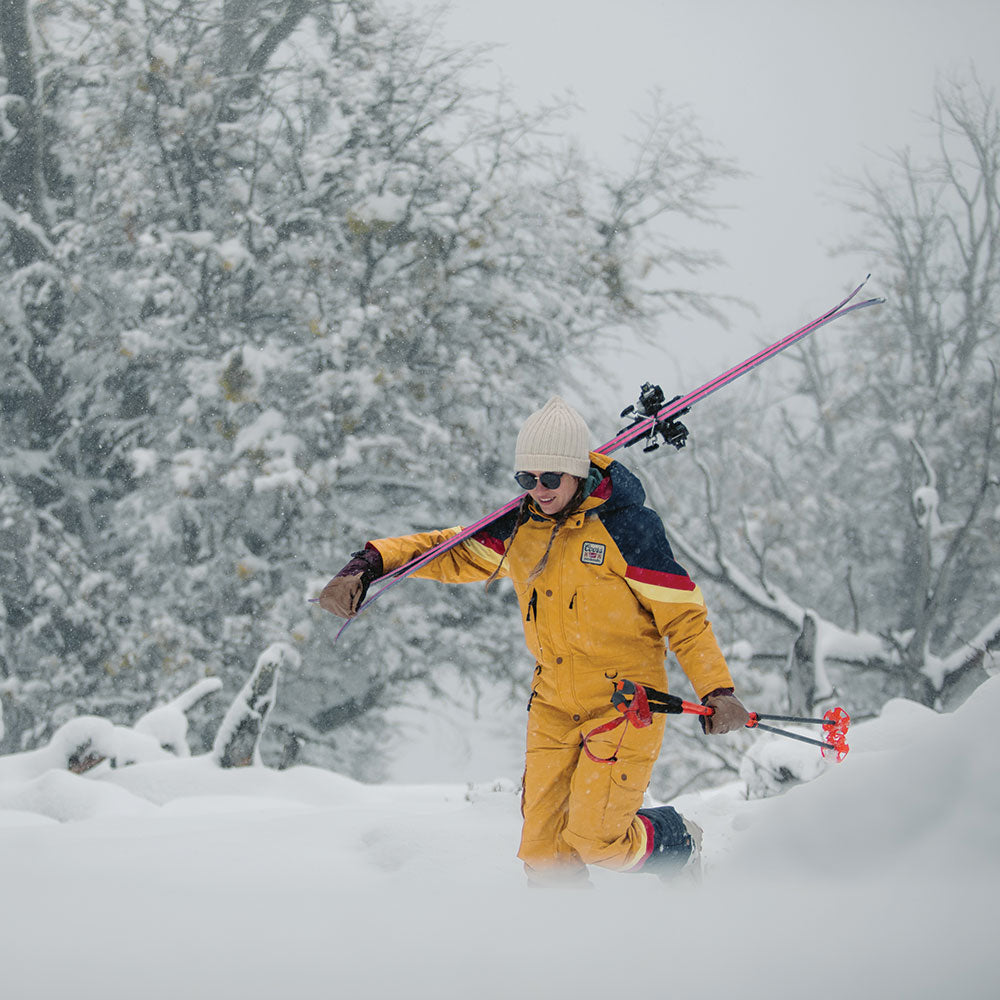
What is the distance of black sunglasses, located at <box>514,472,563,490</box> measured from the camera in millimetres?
2732

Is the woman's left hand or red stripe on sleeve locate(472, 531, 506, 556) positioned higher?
red stripe on sleeve locate(472, 531, 506, 556)

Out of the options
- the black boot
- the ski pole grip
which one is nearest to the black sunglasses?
the ski pole grip

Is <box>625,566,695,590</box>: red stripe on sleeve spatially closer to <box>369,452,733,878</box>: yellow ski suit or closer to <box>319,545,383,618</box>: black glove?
<box>369,452,733,878</box>: yellow ski suit

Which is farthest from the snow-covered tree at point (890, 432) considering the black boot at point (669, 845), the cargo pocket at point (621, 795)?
the cargo pocket at point (621, 795)

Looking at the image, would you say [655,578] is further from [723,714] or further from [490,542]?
[490,542]

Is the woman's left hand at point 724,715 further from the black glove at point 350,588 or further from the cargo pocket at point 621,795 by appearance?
the black glove at point 350,588

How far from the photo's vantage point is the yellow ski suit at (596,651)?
2.66m

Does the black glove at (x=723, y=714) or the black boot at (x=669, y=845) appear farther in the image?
the black boot at (x=669, y=845)

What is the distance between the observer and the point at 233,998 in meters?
1.08

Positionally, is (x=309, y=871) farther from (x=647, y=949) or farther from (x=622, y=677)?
(x=647, y=949)

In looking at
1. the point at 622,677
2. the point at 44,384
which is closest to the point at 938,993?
the point at 622,677

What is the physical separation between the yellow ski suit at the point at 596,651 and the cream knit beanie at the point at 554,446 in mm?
84

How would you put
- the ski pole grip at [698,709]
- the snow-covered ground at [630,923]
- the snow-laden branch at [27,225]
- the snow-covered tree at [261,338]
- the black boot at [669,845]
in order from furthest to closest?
the snow-laden branch at [27,225] → the snow-covered tree at [261,338] → the black boot at [669,845] → the ski pole grip at [698,709] → the snow-covered ground at [630,923]

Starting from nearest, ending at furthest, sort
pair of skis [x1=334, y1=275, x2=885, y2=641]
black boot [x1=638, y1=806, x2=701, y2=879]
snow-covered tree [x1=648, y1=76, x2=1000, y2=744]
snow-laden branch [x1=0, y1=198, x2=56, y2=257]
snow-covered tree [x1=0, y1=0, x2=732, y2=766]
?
black boot [x1=638, y1=806, x2=701, y2=879] < pair of skis [x1=334, y1=275, x2=885, y2=641] < snow-covered tree [x1=0, y1=0, x2=732, y2=766] < snow-laden branch [x1=0, y1=198, x2=56, y2=257] < snow-covered tree [x1=648, y1=76, x2=1000, y2=744]
